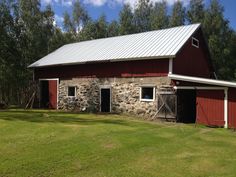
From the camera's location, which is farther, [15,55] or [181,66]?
[15,55]

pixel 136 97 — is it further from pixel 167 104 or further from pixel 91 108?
pixel 91 108

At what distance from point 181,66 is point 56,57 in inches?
476

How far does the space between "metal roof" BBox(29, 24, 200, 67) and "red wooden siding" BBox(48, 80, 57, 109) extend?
1.62 meters

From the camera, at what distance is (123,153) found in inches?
383

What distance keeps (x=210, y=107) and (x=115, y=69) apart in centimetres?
728

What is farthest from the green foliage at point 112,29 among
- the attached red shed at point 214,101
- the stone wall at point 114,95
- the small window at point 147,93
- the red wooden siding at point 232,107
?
the red wooden siding at point 232,107

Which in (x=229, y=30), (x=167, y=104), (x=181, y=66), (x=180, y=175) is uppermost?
(x=229, y=30)

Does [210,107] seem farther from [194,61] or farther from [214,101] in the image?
[194,61]

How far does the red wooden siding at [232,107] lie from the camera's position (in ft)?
53.0

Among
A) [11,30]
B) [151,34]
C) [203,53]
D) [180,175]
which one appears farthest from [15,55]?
[180,175]

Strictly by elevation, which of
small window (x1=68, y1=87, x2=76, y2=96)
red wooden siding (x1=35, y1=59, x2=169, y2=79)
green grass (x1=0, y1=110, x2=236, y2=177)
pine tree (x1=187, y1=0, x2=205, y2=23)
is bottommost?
green grass (x1=0, y1=110, x2=236, y2=177)

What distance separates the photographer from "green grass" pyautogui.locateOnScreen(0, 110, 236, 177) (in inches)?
313

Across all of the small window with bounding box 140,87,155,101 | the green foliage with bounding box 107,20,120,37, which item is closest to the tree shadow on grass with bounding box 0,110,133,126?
the small window with bounding box 140,87,155,101

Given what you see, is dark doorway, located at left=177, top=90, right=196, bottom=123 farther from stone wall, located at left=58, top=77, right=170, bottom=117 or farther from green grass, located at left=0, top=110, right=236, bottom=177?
green grass, located at left=0, top=110, right=236, bottom=177
